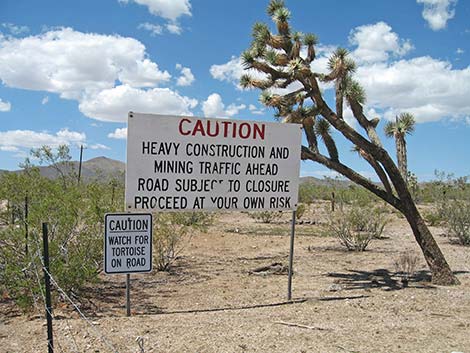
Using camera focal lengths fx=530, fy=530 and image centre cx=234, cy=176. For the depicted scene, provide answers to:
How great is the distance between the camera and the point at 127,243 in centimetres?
688

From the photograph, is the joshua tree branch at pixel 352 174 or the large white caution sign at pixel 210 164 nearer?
the large white caution sign at pixel 210 164

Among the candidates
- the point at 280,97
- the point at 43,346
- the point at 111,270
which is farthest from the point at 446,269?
the point at 43,346

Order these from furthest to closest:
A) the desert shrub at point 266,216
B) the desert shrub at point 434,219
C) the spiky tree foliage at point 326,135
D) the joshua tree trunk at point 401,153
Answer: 1. the desert shrub at point 266,216
2. the desert shrub at point 434,219
3. the joshua tree trunk at point 401,153
4. the spiky tree foliage at point 326,135

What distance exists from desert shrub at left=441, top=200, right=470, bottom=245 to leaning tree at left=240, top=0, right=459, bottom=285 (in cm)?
670

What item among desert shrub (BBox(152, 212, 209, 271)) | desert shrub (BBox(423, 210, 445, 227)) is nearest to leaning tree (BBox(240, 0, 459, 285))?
desert shrub (BBox(152, 212, 209, 271))

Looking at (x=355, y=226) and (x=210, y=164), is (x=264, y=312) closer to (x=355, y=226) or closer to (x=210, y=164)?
(x=210, y=164)

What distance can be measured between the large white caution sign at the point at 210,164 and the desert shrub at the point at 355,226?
748 centimetres

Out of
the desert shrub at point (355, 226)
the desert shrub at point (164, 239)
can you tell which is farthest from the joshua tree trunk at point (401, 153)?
the desert shrub at point (164, 239)

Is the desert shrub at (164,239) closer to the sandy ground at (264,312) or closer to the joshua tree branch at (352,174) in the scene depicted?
the sandy ground at (264,312)

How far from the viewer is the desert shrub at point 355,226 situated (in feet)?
49.6

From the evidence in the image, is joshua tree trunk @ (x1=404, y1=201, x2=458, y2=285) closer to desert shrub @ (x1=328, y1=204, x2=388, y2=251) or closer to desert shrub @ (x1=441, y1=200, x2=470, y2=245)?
desert shrub @ (x1=328, y1=204, x2=388, y2=251)

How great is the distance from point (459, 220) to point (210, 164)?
11.2 m

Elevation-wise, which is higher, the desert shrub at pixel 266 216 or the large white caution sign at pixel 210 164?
the large white caution sign at pixel 210 164

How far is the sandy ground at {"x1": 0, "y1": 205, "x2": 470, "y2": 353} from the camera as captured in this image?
5.92m
